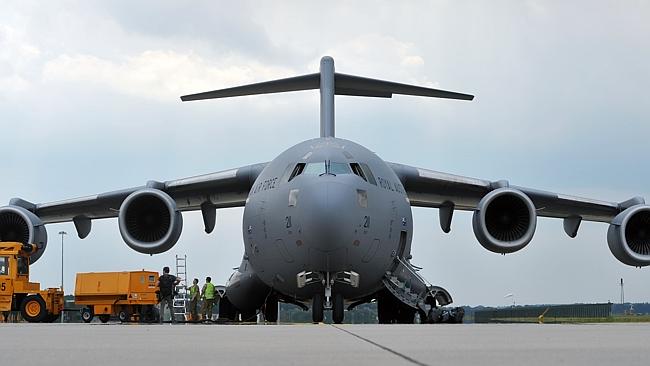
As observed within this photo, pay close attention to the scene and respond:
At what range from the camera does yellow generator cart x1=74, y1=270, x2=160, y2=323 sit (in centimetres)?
1736

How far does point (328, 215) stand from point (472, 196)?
20.6 ft

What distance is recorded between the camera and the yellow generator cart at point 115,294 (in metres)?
17.4

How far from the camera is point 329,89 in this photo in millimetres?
17188

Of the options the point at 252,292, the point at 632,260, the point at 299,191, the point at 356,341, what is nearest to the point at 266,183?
the point at 299,191

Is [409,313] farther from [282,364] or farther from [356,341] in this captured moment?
[282,364]

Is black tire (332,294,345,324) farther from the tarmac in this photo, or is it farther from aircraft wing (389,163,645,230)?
the tarmac

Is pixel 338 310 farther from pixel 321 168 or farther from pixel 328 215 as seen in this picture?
pixel 321 168

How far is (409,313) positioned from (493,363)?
1127 cm

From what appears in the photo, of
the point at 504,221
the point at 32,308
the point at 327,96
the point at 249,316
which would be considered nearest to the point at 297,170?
the point at 504,221

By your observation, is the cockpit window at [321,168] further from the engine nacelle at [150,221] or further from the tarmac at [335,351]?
the tarmac at [335,351]

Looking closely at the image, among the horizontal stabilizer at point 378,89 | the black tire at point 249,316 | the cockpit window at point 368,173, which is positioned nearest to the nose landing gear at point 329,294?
the cockpit window at point 368,173

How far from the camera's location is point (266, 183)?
13445mm

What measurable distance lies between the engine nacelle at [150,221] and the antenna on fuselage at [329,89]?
7.05 feet

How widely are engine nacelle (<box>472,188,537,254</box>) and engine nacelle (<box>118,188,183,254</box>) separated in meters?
5.11
